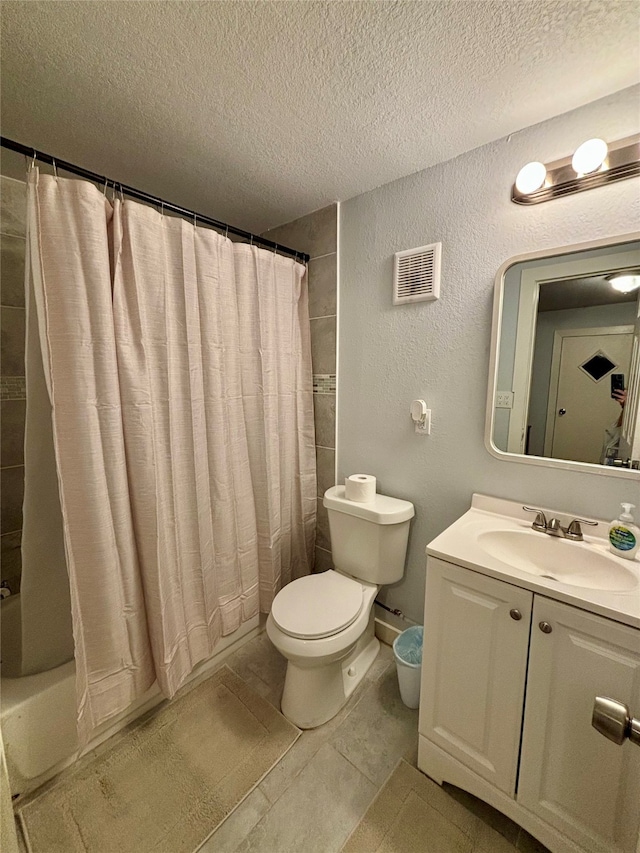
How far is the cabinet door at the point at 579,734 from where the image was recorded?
2.56ft

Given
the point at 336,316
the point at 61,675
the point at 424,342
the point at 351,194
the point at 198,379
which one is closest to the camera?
the point at 61,675

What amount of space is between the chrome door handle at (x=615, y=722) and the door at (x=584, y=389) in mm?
889

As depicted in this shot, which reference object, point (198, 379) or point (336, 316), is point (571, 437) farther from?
point (198, 379)

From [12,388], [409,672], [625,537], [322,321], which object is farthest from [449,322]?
[12,388]

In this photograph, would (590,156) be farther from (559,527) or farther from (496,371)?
(559,527)

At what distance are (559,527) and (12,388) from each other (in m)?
2.16

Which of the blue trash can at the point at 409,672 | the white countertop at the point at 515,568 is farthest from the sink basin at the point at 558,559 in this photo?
the blue trash can at the point at 409,672

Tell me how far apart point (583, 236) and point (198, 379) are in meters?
1.42

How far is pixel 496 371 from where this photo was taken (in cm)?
129

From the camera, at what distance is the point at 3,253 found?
134 centimetres

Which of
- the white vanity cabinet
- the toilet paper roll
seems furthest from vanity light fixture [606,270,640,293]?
the toilet paper roll

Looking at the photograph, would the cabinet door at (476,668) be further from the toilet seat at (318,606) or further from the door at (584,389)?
the door at (584,389)

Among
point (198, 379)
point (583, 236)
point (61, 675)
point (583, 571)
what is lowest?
point (61, 675)

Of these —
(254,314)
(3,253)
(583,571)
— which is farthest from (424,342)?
(3,253)
